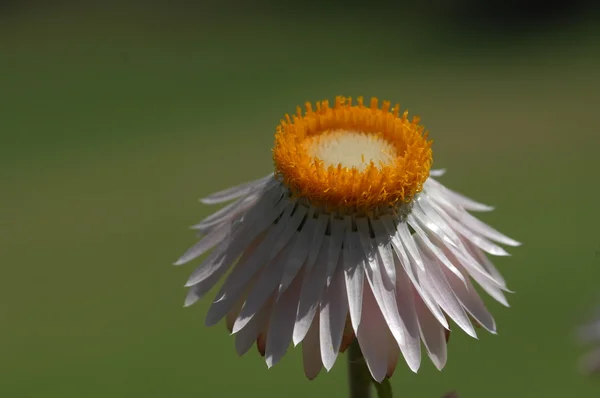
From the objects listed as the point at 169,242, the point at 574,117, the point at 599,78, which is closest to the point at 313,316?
the point at 169,242

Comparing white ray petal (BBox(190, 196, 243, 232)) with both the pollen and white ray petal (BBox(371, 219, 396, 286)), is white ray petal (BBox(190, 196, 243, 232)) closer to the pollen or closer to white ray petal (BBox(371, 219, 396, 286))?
the pollen

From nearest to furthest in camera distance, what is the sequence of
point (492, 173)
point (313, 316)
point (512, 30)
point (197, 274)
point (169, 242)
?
point (313, 316), point (197, 274), point (169, 242), point (492, 173), point (512, 30)

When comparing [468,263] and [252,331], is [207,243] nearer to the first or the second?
[252,331]

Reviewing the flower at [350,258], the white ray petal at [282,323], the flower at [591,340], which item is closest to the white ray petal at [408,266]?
the flower at [350,258]

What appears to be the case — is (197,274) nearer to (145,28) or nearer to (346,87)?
(346,87)

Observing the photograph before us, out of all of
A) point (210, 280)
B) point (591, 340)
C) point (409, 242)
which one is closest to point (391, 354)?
point (409, 242)

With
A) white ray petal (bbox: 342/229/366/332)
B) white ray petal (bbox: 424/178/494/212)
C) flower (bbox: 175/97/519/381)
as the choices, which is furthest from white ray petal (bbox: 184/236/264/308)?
white ray petal (bbox: 424/178/494/212)
